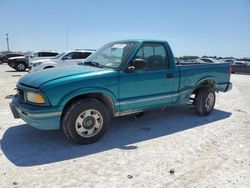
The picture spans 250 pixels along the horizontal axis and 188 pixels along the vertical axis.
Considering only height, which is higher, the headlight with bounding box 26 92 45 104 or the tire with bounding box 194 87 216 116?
the headlight with bounding box 26 92 45 104

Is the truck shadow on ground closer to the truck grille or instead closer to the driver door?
the driver door

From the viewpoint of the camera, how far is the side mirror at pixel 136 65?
4.24 metres

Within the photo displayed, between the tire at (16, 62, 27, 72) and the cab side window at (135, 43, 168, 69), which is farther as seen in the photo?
the tire at (16, 62, 27, 72)

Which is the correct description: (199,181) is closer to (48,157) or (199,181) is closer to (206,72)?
(48,157)

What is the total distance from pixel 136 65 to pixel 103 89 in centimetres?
78

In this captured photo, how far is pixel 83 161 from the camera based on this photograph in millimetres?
3473

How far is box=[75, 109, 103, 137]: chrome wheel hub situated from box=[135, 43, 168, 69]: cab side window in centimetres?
145

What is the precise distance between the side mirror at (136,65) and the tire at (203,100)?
93.5 inches

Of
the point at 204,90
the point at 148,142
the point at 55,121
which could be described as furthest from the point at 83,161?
the point at 204,90

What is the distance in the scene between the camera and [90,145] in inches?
159

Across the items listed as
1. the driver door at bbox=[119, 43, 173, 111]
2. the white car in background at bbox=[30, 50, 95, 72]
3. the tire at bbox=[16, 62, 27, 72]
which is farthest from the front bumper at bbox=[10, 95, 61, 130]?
the tire at bbox=[16, 62, 27, 72]

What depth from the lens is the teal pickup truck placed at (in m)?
3.66

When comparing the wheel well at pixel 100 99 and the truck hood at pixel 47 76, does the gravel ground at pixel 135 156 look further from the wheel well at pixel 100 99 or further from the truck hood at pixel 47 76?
the truck hood at pixel 47 76

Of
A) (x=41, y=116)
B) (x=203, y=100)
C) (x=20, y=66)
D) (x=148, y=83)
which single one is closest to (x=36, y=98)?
(x=41, y=116)
